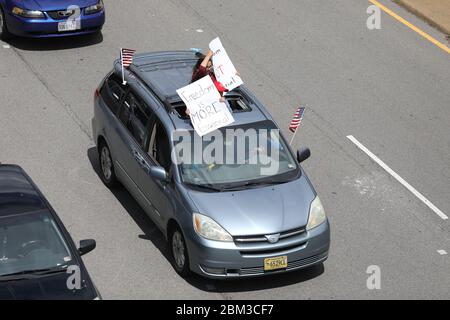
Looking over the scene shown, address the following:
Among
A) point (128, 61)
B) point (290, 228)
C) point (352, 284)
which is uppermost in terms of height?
point (128, 61)

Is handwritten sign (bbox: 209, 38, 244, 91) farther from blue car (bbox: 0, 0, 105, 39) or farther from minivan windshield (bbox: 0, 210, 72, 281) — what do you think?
blue car (bbox: 0, 0, 105, 39)

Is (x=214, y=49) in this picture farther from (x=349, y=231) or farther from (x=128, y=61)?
(x=349, y=231)

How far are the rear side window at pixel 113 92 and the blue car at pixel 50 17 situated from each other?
373 cm

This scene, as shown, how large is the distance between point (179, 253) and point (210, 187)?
2.79 ft

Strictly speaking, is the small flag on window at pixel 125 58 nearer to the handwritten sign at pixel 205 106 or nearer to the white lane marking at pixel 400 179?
the handwritten sign at pixel 205 106

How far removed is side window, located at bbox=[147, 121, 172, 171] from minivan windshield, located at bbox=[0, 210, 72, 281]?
182cm

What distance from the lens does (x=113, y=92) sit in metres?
13.0

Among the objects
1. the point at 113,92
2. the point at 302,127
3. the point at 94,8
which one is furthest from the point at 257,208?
the point at 94,8

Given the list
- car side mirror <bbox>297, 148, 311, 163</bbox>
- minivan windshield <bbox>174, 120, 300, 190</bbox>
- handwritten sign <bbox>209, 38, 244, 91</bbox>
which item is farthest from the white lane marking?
handwritten sign <bbox>209, 38, 244, 91</bbox>

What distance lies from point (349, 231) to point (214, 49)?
2.92 meters

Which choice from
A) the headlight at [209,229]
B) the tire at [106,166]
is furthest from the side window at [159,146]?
the tire at [106,166]

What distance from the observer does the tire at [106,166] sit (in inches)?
509

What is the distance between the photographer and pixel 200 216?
10711 mm

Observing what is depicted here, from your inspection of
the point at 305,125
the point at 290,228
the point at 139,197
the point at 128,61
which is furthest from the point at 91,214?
the point at 305,125
